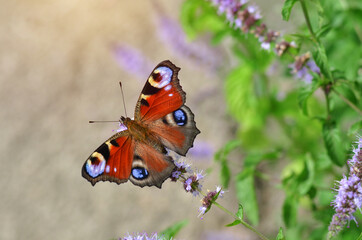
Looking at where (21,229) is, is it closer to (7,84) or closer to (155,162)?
(7,84)

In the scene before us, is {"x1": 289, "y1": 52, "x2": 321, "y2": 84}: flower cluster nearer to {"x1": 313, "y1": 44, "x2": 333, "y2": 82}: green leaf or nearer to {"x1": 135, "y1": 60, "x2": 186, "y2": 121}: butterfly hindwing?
{"x1": 313, "y1": 44, "x2": 333, "y2": 82}: green leaf

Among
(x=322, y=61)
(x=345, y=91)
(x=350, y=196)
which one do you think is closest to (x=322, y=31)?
(x=322, y=61)

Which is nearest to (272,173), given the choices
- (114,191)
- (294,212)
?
(114,191)

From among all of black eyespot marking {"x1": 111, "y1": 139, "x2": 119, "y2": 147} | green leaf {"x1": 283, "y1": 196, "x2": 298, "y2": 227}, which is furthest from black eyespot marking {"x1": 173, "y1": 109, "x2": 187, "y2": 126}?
green leaf {"x1": 283, "y1": 196, "x2": 298, "y2": 227}

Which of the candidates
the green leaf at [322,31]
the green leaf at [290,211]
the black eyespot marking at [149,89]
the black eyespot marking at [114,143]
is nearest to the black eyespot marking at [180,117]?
the black eyespot marking at [149,89]

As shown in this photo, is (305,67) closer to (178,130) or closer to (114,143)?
(178,130)

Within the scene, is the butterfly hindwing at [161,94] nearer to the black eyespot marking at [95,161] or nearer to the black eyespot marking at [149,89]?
the black eyespot marking at [149,89]
